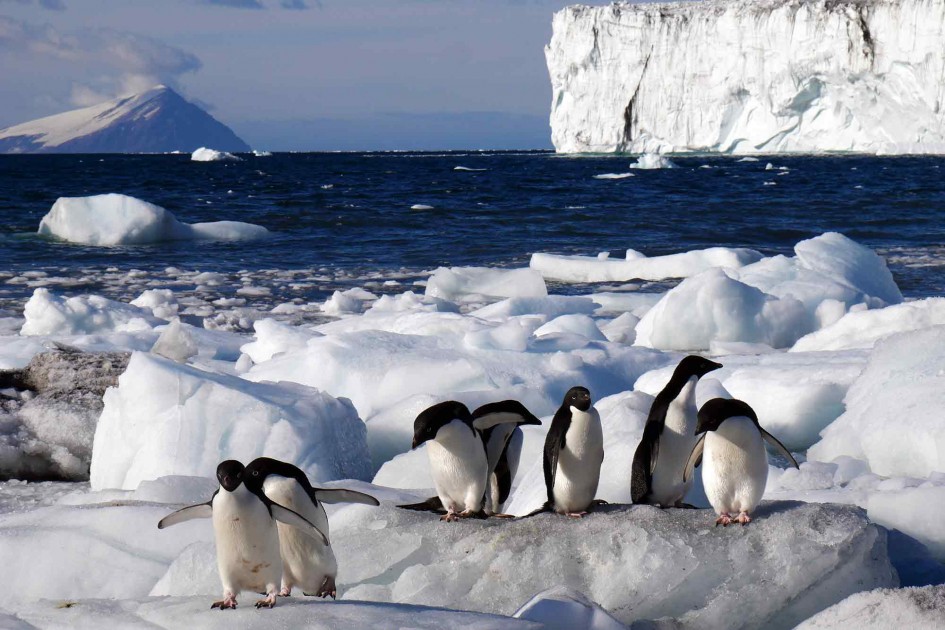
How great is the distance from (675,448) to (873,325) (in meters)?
3.84

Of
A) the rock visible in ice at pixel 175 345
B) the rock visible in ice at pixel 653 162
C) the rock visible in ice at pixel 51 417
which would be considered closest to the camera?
the rock visible in ice at pixel 51 417

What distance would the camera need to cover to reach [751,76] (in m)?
43.2

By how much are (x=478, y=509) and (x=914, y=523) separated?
128 cm

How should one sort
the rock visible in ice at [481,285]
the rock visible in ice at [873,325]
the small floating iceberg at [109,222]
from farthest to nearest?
the small floating iceberg at [109,222]
the rock visible in ice at [481,285]
the rock visible in ice at [873,325]

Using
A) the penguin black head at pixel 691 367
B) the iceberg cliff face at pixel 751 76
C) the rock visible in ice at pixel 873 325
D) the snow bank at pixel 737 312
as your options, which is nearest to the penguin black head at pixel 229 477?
the penguin black head at pixel 691 367

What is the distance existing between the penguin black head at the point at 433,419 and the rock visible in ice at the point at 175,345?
378 centimetres

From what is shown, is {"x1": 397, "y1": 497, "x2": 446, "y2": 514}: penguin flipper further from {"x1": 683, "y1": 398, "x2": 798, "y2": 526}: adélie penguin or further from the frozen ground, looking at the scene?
{"x1": 683, "y1": 398, "x2": 798, "y2": 526}: adélie penguin

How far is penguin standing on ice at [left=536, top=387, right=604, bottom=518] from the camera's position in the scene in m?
2.77

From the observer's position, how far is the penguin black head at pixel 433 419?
2.67m

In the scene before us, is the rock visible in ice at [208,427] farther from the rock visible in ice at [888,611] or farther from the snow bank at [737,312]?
the snow bank at [737,312]

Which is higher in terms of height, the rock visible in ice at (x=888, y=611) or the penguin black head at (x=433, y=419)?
the penguin black head at (x=433, y=419)

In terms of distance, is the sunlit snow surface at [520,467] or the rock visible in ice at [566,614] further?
the sunlit snow surface at [520,467]

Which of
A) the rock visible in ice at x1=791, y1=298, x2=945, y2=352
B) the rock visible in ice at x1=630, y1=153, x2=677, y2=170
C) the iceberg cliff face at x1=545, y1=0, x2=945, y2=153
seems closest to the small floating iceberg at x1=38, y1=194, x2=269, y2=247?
the rock visible in ice at x1=791, y1=298, x2=945, y2=352

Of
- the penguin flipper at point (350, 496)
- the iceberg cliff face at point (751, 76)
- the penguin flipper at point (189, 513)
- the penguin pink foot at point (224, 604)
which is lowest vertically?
the penguin pink foot at point (224, 604)
